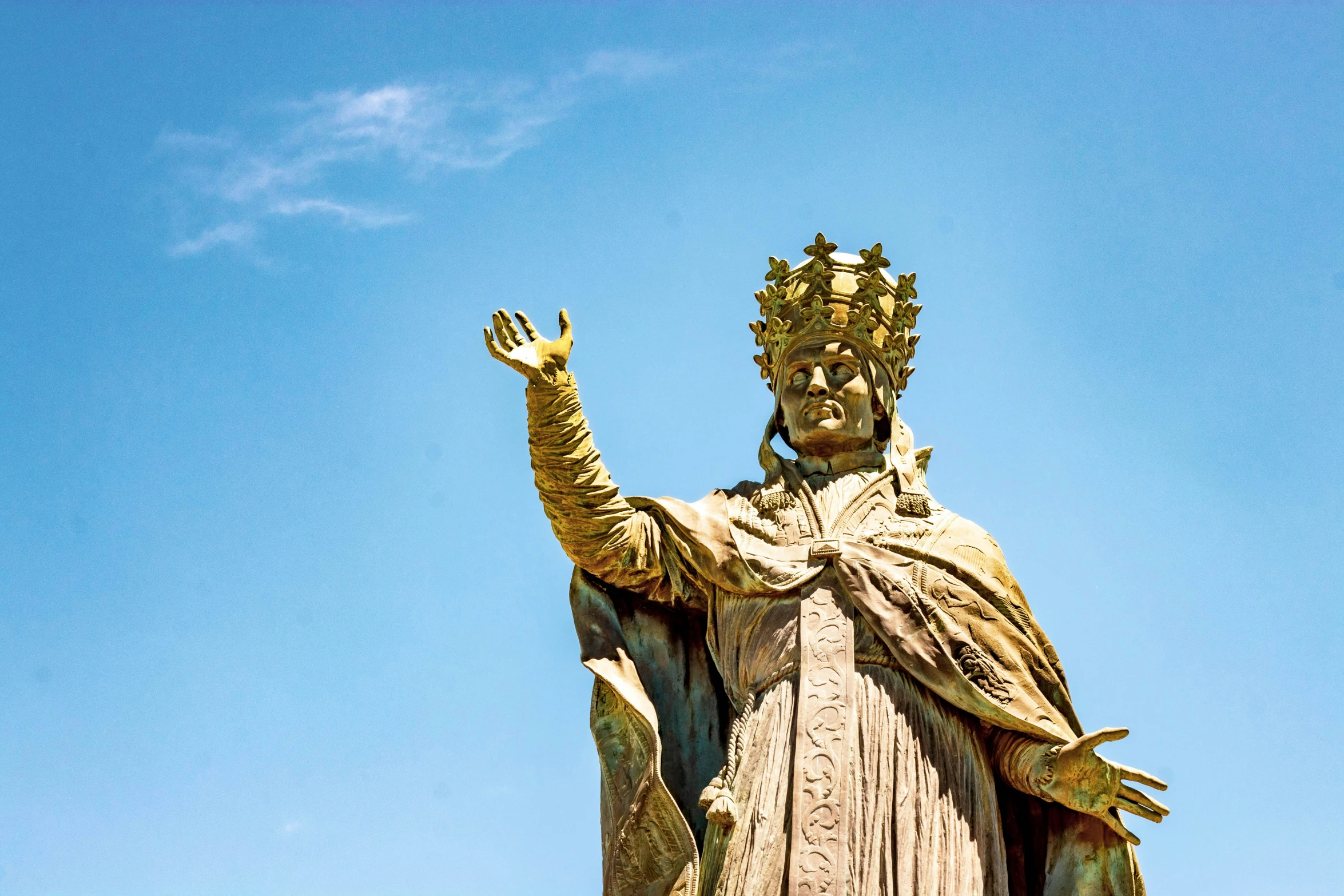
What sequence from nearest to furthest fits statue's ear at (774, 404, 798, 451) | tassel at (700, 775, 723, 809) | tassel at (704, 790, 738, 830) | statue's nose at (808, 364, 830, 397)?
tassel at (704, 790, 738, 830) → tassel at (700, 775, 723, 809) → statue's nose at (808, 364, 830, 397) → statue's ear at (774, 404, 798, 451)

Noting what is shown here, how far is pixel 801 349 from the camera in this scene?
14180 mm

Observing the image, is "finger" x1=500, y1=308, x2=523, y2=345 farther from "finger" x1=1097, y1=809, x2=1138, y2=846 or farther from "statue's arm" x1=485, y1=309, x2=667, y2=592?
"finger" x1=1097, y1=809, x2=1138, y2=846

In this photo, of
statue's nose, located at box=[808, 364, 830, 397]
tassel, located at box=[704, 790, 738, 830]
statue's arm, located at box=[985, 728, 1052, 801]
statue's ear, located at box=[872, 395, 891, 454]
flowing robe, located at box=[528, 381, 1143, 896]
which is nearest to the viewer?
flowing robe, located at box=[528, 381, 1143, 896]

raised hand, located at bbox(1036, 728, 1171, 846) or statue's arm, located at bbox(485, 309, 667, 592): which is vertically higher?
statue's arm, located at bbox(485, 309, 667, 592)

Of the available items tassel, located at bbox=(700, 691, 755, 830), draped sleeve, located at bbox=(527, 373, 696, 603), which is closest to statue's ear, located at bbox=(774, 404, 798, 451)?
draped sleeve, located at bbox=(527, 373, 696, 603)

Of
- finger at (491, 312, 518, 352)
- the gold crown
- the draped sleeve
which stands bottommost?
the draped sleeve

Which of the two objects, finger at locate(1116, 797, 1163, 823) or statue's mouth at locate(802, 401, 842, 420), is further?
statue's mouth at locate(802, 401, 842, 420)

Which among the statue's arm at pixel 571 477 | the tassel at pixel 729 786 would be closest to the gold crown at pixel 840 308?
the statue's arm at pixel 571 477

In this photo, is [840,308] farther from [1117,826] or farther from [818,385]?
[1117,826]

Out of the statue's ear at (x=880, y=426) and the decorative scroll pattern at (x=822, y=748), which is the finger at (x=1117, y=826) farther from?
the statue's ear at (x=880, y=426)

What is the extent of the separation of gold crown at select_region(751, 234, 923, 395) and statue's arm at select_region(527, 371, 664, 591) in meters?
1.60

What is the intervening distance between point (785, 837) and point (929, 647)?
4.88 feet

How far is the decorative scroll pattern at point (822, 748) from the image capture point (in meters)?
12.1

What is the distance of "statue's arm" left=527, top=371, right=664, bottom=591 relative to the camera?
42.5ft
